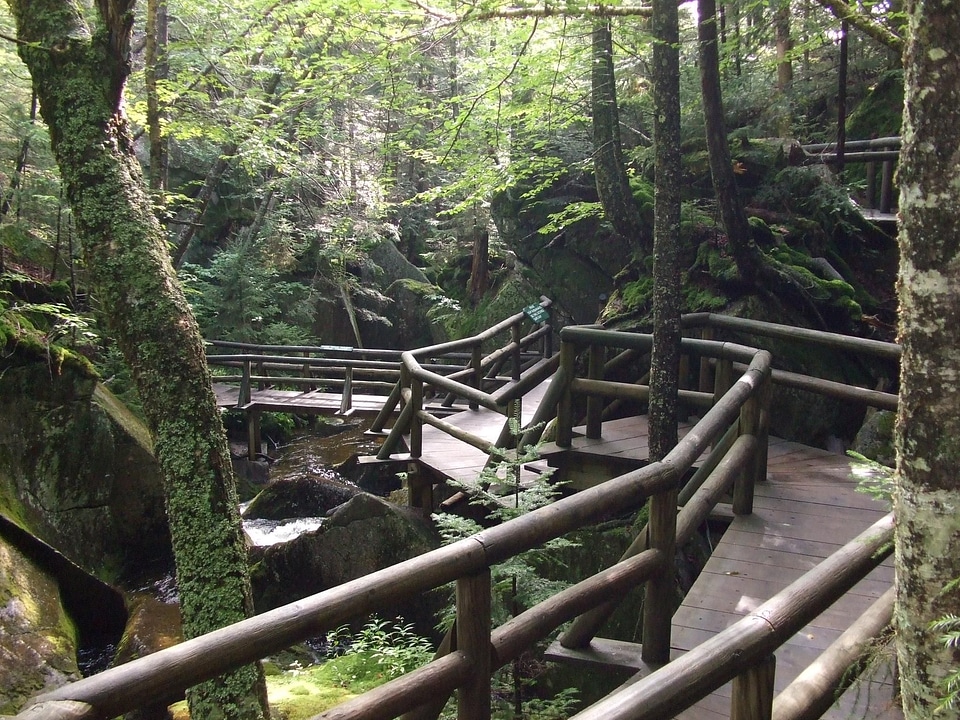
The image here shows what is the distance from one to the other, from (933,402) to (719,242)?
22.6ft

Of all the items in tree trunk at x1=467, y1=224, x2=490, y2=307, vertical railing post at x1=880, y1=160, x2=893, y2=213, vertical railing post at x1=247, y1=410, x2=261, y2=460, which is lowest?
vertical railing post at x1=247, y1=410, x2=261, y2=460

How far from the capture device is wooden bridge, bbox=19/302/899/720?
6.92 ft

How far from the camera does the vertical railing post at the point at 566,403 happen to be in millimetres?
6203

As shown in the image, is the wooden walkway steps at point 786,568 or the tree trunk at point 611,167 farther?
the tree trunk at point 611,167

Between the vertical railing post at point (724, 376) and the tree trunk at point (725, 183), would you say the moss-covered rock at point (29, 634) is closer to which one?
the vertical railing post at point (724, 376)

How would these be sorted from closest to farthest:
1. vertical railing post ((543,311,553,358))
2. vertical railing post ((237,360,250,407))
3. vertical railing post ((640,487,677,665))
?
1. vertical railing post ((640,487,677,665))
2. vertical railing post ((543,311,553,358))
3. vertical railing post ((237,360,250,407))

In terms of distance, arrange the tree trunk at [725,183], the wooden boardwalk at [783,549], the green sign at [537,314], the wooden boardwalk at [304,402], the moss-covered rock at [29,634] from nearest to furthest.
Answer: the wooden boardwalk at [783,549] → the moss-covered rock at [29,634] → the tree trunk at [725,183] → the green sign at [537,314] → the wooden boardwalk at [304,402]

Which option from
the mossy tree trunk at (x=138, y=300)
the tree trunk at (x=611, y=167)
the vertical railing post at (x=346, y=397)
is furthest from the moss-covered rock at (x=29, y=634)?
the tree trunk at (x=611, y=167)

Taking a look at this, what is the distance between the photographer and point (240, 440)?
14.9m

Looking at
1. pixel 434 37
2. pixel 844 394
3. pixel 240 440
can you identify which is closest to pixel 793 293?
pixel 844 394

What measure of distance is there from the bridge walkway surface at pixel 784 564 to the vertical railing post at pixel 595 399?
0.35 ft

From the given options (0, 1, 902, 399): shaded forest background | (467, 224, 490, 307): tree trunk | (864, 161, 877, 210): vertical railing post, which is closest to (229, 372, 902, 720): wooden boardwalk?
(0, 1, 902, 399): shaded forest background

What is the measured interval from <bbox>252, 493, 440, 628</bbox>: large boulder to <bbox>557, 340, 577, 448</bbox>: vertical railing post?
1.68 meters

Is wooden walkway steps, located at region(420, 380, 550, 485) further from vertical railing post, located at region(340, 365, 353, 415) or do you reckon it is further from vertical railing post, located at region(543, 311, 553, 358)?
vertical railing post, located at region(340, 365, 353, 415)
